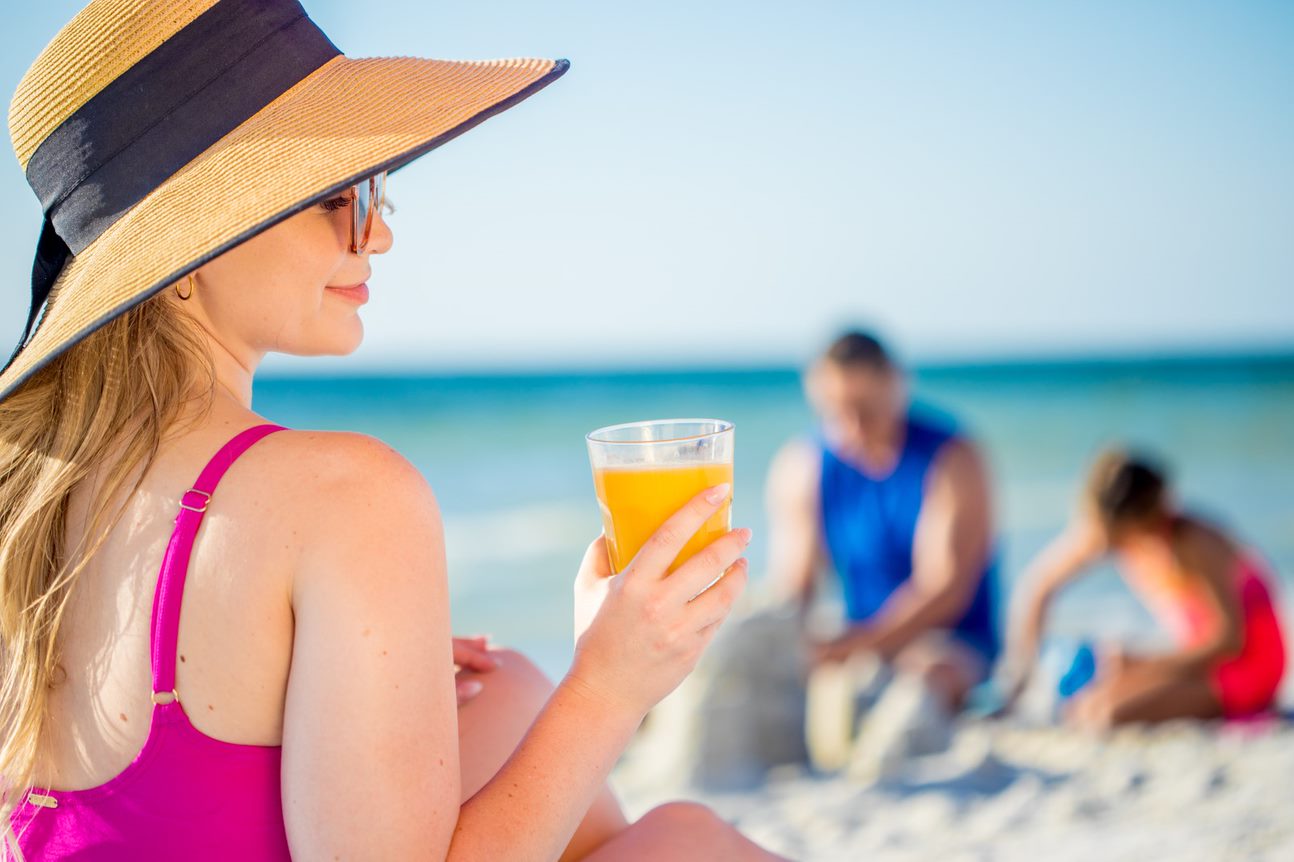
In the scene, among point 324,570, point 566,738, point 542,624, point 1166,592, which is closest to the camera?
point 324,570

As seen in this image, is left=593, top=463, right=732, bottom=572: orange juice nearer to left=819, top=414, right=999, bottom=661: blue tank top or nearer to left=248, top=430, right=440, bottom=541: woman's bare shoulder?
left=248, top=430, right=440, bottom=541: woman's bare shoulder

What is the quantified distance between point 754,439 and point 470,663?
76.4ft

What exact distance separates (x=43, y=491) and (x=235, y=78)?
0.58 meters

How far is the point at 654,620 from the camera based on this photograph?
133 cm

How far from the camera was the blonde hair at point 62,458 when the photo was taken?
4.43 ft

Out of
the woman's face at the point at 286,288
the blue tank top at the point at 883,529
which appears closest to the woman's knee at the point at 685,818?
the woman's face at the point at 286,288

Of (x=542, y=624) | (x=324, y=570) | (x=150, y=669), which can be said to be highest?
(x=324, y=570)

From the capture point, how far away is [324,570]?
1.19m

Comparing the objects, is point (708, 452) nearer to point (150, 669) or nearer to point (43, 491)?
point (150, 669)

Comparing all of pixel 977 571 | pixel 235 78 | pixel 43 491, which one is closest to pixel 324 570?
pixel 43 491

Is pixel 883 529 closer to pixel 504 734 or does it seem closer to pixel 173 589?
pixel 504 734

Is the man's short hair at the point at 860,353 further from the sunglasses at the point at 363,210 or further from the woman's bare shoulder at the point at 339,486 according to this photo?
the woman's bare shoulder at the point at 339,486

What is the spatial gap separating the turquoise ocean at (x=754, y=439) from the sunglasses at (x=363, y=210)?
4.65 meters

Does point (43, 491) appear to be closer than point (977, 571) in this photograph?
Yes
